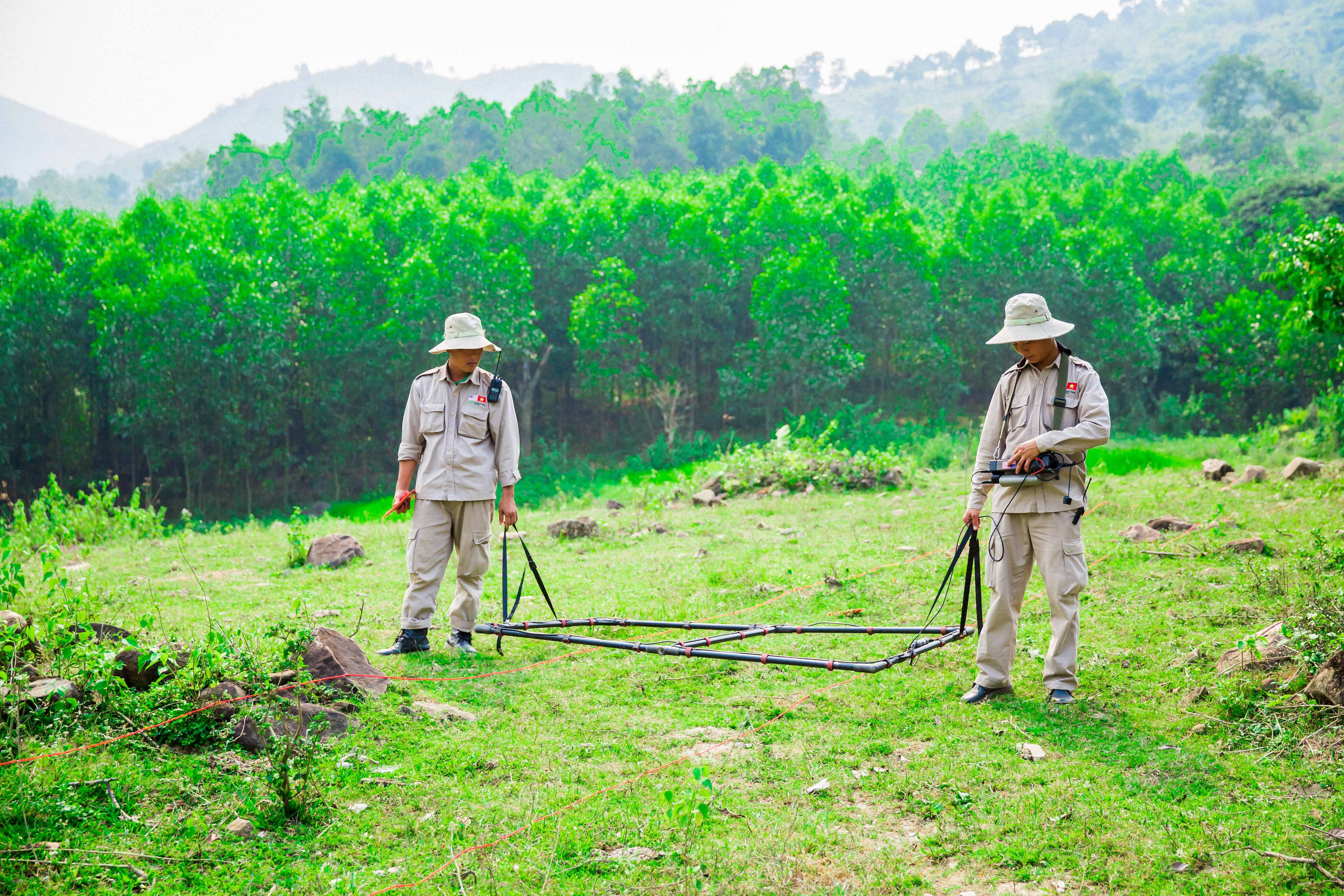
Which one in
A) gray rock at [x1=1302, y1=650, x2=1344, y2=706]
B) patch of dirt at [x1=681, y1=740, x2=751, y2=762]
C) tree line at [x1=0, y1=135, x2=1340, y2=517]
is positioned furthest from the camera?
tree line at [x1=0, y1=135, x2=1340, y2=517]

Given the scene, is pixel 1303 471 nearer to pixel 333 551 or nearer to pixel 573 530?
pixel 573 530

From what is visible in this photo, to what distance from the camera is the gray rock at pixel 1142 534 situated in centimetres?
816

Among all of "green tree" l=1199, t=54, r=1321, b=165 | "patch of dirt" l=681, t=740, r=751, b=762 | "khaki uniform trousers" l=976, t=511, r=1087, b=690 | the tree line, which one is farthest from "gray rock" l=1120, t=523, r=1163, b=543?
"green tree" l=1199, t=54, r=1321, b=165

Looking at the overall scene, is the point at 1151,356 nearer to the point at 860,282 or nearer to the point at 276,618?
the point at 860,282

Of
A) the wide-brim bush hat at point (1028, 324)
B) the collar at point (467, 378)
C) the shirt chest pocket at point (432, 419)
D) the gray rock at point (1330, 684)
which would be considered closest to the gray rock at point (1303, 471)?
the gray rock at point (1330, 684)

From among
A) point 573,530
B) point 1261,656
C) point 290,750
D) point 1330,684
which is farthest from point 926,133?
point 290,750

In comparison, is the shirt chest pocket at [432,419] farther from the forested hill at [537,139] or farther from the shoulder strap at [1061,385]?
the forested hill at [537,139]

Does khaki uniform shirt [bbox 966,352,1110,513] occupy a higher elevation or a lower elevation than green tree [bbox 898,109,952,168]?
lower

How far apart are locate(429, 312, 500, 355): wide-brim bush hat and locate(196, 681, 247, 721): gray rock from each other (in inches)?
88.5

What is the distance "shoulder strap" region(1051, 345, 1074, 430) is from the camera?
4551 millimetres

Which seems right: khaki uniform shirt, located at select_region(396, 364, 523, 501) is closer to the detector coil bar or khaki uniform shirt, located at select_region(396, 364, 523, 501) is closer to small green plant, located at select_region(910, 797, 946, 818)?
the detector coil bar

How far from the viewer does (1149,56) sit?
5182 inches

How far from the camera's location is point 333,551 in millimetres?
8984

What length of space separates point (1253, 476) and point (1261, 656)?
7.78 m
